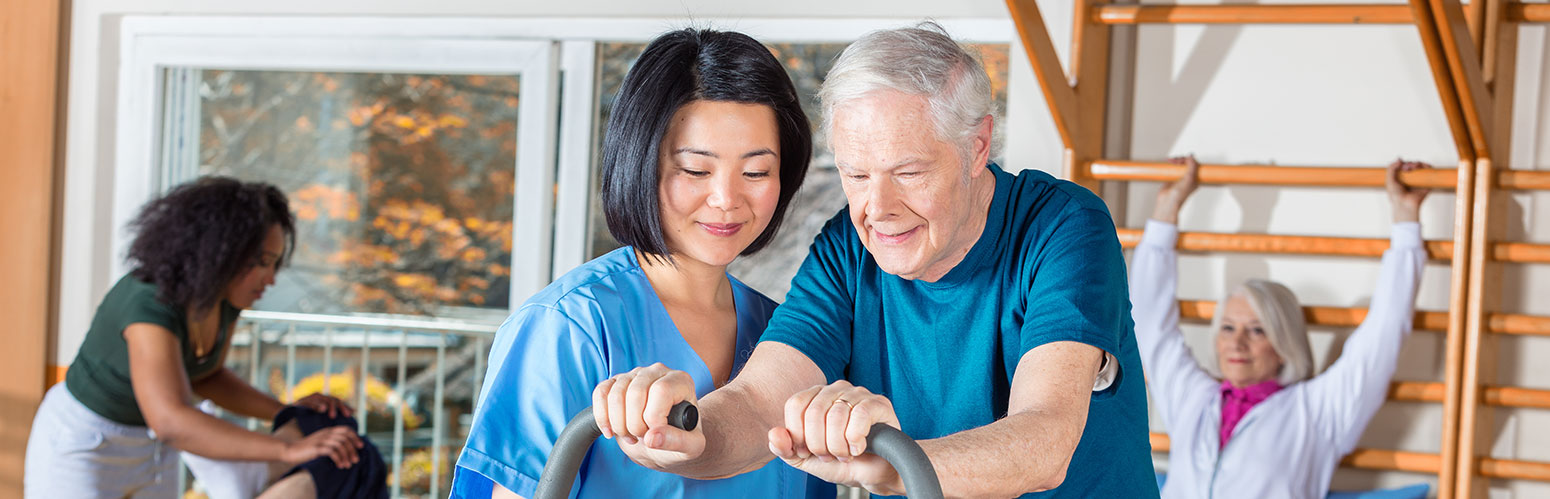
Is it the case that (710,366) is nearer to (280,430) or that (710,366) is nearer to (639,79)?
(639,79)

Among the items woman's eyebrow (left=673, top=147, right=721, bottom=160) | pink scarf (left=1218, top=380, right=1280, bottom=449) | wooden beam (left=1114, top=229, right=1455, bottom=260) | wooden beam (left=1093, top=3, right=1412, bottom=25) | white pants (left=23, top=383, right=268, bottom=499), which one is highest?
wooden beam (left=1093, top=3, right=1412, bottom=25)

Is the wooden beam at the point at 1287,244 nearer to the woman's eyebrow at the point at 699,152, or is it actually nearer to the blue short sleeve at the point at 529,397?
the woman's eyebrow at the point at 699,152

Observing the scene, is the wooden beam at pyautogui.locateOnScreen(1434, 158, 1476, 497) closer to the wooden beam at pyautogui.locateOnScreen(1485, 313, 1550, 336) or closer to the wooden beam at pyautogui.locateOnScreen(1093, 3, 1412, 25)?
the wooden beam at pyautogui.locateOnScreen(1485, 313, 1550, 336)

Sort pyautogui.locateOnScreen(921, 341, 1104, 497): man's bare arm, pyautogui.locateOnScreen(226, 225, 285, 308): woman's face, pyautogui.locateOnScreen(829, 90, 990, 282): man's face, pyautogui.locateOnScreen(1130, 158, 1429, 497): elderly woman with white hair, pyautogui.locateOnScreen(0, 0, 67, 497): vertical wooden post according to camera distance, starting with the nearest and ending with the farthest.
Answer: pyautogui.locateOnScreen(921, 341, 1104, 497): man's bare arm, pyautogui.locateOnScreen(829, 90, 990, 282): man's face, pyautogui.locateOnScreen(1130, 158, 1429, 497): elderly woman with white hair, pyautogui.locateOnScreen(226, 225, 285, 308): woman's face, pyautogui.locateOnScreen(0, 0, 67, 497): vertical wooden post

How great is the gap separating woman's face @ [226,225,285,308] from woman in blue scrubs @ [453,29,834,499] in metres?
2.11

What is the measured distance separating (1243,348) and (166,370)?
8.84ft

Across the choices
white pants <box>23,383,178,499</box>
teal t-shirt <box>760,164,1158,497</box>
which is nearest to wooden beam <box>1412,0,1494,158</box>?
teal t-shirt <box>760,164,1158,497</box>

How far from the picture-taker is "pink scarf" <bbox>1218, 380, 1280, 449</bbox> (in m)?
3.08

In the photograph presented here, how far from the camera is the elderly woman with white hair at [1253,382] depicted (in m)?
2.95

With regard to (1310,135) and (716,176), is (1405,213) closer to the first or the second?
(1310,135)

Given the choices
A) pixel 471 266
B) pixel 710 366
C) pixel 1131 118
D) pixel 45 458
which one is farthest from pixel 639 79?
pixel 471 266

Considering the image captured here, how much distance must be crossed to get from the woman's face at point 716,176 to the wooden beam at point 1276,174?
1879mm

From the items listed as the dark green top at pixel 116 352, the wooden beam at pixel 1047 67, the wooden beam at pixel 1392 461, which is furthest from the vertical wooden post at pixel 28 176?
the wooden beam at pixel 1392 461

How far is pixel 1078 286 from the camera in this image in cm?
116
